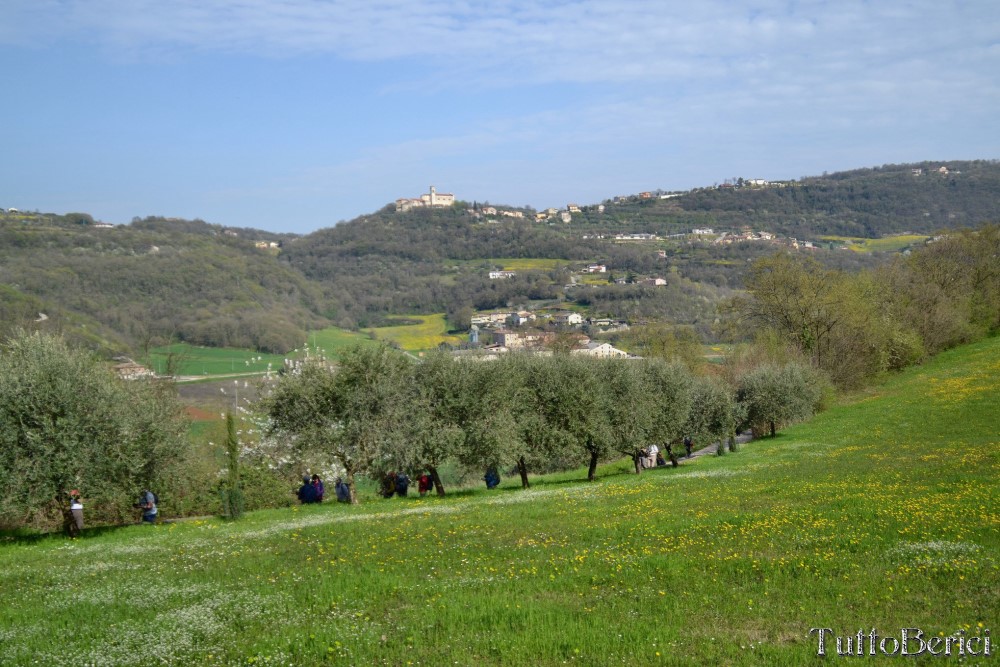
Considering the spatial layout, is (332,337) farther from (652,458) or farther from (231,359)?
(652,458)

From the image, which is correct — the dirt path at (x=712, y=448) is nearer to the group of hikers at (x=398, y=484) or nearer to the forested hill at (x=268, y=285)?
the group of hikers at (x=398, y=484)

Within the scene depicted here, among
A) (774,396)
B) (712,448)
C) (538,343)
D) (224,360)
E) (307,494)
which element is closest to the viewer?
(307,494)

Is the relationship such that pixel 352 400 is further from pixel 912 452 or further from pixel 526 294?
pixel 526 294

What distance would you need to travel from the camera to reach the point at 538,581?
1187 centimetres

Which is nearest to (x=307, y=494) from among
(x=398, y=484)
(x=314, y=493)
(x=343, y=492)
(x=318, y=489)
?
(x=314, y=493)

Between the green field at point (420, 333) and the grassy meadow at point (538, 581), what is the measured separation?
3830 inches

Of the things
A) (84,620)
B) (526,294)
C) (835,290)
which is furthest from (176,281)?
(84,620)

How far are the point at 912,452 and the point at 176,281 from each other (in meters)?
131

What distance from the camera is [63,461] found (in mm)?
21859

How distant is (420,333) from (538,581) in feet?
399

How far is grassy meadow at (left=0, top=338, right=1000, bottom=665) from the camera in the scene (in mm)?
9109

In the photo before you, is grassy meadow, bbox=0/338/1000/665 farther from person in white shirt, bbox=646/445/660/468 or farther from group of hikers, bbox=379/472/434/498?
person in white shirt, bbox=646/445/660/468

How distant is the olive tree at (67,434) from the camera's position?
70.4ft

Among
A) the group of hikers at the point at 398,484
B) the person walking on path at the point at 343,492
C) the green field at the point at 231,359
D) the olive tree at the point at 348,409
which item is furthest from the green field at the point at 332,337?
the person walking on path at the point at 343,492
